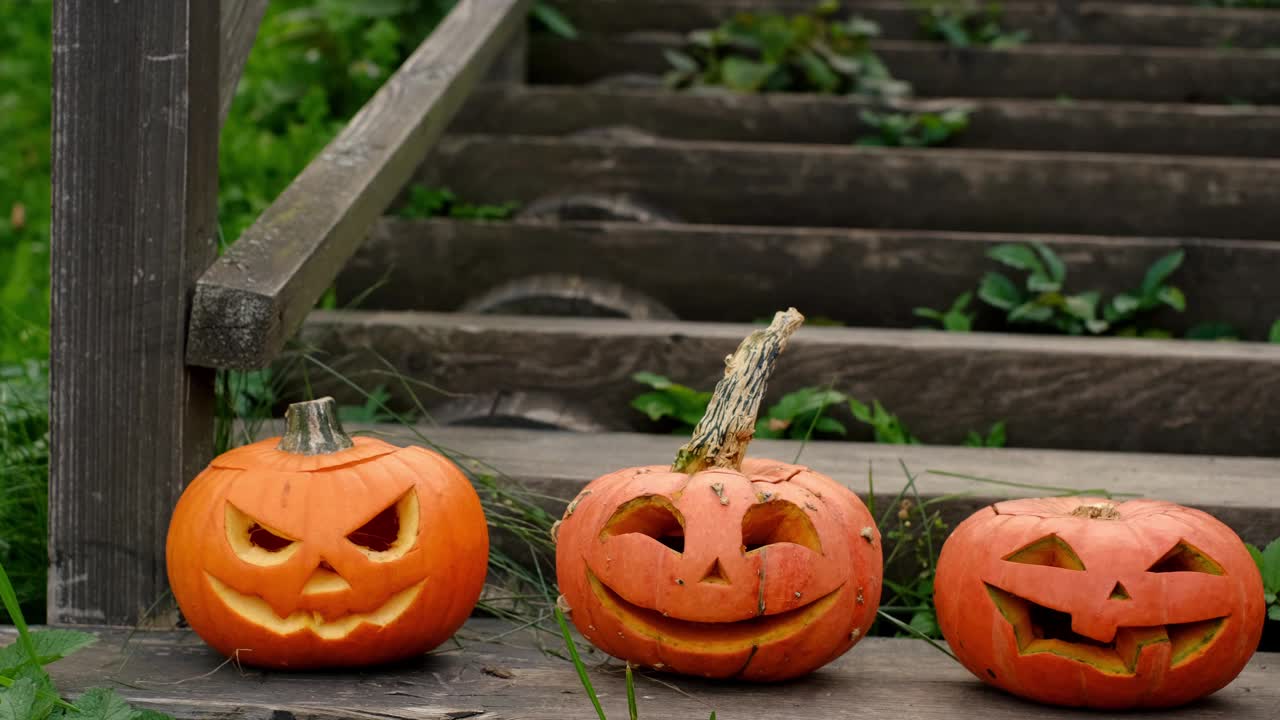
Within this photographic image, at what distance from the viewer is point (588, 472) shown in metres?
2.03

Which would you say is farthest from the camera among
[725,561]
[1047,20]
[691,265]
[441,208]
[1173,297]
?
[1047,20]

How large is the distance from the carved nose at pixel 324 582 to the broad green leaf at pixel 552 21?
2.61 meters

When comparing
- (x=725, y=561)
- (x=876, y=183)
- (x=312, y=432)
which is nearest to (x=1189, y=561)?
(x=725, y=561)

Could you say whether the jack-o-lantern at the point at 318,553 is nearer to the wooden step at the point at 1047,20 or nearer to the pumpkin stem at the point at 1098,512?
the pumpkin stem at the point at 1098,512

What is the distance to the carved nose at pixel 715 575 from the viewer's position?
1.47m

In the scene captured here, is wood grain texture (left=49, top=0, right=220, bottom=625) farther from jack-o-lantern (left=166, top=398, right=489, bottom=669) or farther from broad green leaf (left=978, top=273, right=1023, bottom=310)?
broad green leaf (left=978, top=273, right=1023, bottom=310)

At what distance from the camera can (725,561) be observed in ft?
4.82

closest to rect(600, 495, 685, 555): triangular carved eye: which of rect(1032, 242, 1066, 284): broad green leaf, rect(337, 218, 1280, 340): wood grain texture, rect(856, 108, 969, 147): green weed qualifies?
rect(337, 218, 1280, 340): wood grain texture

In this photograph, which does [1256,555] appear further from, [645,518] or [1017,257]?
[1017,257]

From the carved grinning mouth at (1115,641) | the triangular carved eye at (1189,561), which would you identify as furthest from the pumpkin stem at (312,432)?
the triangular carved eye at (1189,561)

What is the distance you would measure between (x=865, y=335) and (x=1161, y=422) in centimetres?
58

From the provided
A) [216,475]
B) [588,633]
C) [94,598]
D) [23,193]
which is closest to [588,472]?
[588,633]

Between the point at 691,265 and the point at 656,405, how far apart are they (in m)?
0.57

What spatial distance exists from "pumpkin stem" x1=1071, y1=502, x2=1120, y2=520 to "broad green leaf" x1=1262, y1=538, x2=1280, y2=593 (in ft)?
1.18
